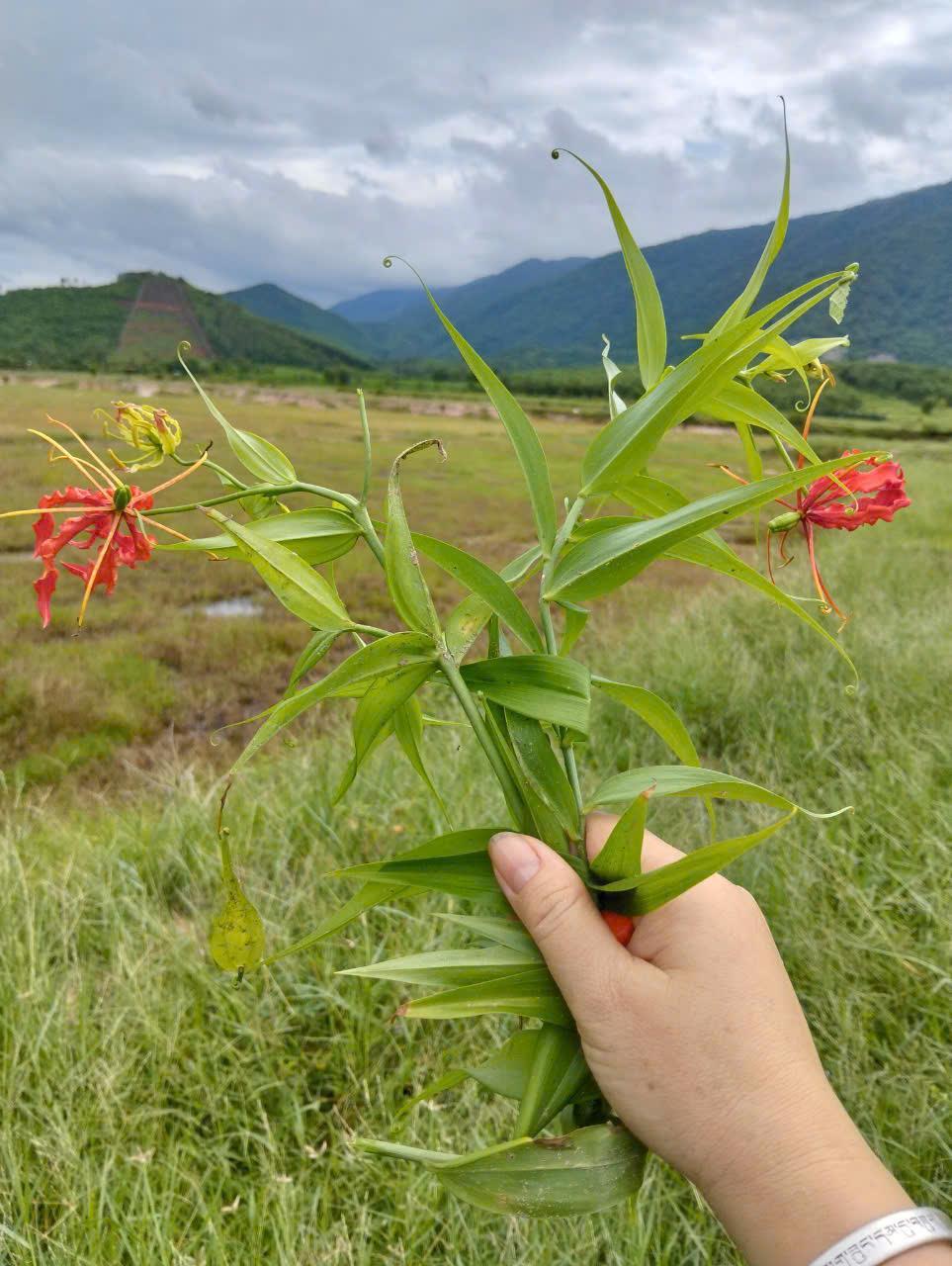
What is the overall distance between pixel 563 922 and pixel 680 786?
0.10m

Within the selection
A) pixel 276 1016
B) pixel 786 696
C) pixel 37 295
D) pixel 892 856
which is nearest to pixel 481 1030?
pixel 276 1016

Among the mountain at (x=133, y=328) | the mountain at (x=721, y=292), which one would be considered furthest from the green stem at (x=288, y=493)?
the mountain at (x=133, y=328)

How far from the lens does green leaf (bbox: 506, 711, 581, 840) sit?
1.60 feet

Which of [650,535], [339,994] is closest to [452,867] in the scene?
[650,535]

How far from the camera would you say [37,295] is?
41.6 metres

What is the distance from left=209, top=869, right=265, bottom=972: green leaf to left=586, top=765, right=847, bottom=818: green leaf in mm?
208

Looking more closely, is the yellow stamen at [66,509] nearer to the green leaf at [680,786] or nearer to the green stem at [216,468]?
the green stem at [216,468]

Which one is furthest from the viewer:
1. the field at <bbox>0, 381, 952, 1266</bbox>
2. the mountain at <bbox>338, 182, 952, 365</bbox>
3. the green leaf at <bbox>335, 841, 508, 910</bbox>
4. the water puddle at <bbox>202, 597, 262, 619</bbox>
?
the mountain at <bbox>338, 182, 952, 365</bbox>

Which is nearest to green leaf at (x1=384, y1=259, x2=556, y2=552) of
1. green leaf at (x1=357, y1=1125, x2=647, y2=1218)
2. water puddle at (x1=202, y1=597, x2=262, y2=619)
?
green leaf at (x1=357, y1=1125, x2=647, y2=1218)

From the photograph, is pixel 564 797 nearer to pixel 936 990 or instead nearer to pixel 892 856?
pixel 936 990

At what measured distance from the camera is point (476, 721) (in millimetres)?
452

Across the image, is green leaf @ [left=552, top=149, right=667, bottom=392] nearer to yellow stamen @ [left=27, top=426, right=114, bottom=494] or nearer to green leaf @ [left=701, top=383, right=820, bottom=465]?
green leaf @ [left=701, top=383, right=820, bottom=465]

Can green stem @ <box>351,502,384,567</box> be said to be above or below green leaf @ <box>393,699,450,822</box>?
above

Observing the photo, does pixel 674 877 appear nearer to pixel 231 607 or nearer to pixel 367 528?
pixel 367 528
